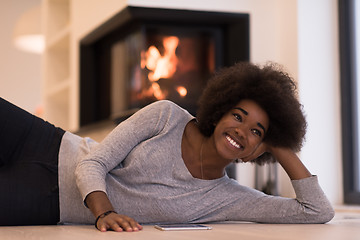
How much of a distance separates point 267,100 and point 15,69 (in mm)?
6094

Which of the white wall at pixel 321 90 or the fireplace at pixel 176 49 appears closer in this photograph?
the white wall at pixel 321 90

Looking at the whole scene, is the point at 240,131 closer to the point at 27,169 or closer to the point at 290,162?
the point at 290,162

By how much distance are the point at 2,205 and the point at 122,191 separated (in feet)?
1.22

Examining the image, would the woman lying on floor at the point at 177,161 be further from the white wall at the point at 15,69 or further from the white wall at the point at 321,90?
the white wall at the point at 15,69

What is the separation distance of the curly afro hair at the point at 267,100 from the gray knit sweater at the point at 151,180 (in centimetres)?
10

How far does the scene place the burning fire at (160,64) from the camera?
3920mm

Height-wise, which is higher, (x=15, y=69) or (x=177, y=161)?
(x=15, y=69)

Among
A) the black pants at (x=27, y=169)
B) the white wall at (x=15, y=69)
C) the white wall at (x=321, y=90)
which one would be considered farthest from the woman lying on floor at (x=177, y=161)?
the white wall at (x=15, y=69)

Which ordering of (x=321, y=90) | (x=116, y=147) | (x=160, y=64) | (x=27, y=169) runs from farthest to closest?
(x=160, y=64)
(x=321, y=90)
(x=27, y=169)
(x=116, y=147)

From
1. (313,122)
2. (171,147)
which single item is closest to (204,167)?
(171,147)

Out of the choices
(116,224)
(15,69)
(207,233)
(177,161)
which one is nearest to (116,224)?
(116,224)

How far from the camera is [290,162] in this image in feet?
6.36

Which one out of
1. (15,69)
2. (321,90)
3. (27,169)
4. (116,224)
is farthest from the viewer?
(15,69)

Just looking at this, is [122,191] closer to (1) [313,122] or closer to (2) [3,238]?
(2) [3,238]
